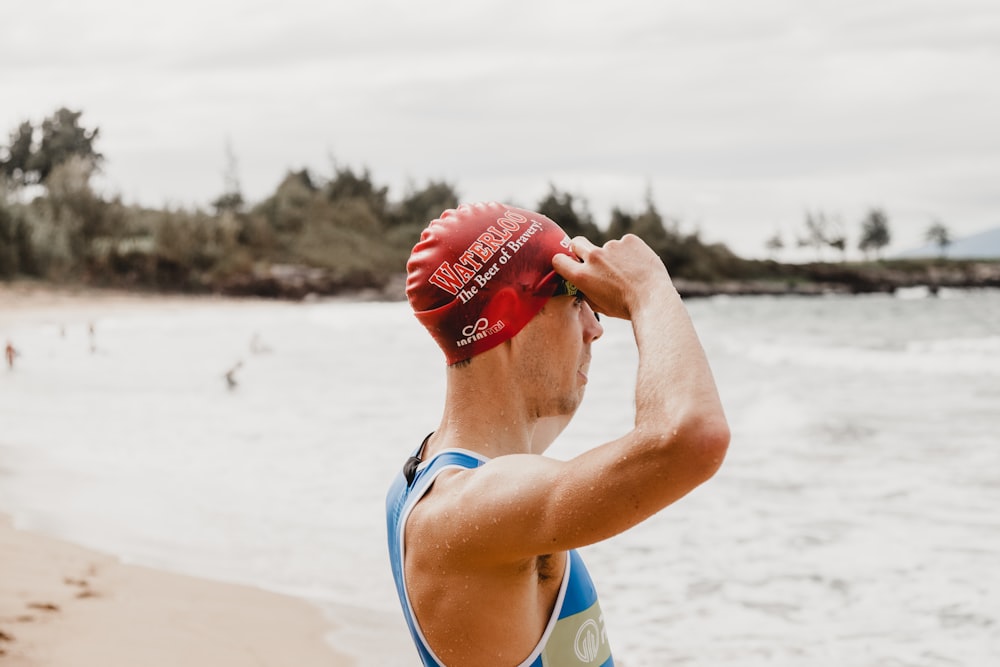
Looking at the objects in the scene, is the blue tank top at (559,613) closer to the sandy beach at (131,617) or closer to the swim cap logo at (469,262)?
the swim cap logo at (469,262)

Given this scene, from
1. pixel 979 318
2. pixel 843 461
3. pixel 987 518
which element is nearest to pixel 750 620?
pixel 987 518

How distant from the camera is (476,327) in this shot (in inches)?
68.5

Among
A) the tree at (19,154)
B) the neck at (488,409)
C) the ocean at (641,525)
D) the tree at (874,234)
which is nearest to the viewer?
the neck at (488,409)

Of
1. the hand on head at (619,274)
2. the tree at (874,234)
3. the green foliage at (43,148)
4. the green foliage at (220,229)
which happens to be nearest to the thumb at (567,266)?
the hand on head at (619,274)

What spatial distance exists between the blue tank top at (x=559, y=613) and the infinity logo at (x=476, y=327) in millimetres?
215

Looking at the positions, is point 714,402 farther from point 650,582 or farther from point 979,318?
point 979,318

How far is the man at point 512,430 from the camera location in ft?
5.01

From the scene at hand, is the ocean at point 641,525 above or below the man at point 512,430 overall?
below

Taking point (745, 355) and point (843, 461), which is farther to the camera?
point (745, 355)

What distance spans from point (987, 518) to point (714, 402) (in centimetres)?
701

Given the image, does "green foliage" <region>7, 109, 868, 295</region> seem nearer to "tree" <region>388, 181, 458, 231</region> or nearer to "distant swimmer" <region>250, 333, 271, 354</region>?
"tree" <region>388, 181, 458, 231</region>

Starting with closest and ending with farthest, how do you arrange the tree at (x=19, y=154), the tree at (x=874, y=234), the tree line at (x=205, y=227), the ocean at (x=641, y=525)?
the ocean at (x=641, y=525)
the tree line at (x=205, y=227)
the tree at (x=19, y=154)
the tree at (x=874, y=234)

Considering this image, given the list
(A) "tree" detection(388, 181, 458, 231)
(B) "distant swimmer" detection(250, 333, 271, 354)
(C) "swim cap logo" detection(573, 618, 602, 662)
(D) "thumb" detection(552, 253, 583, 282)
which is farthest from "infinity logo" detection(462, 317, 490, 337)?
(A) "tree" detection(388, 181, 458, 231)

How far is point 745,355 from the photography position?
1038 inches
